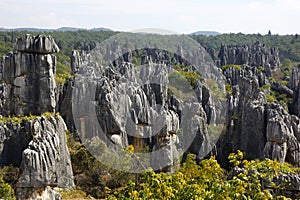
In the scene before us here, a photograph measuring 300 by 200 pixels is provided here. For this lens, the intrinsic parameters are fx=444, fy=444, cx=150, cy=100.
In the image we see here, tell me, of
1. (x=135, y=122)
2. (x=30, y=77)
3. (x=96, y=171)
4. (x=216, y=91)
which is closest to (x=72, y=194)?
(x=96, y=171)

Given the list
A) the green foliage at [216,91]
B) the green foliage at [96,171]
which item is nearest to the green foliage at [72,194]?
the green foliage at [96,171]

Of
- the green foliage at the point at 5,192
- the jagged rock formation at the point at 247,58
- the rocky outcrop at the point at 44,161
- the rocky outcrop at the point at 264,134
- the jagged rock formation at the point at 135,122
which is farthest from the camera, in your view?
the jagged rock formation at the point at 247,58

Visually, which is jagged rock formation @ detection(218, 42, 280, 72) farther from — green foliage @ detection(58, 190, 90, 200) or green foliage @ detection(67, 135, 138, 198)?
green foliage @ detection(58, 190, 90, 200)

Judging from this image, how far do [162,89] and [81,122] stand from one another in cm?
1235

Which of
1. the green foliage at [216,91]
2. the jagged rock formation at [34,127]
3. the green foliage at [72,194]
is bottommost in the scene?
the green foliage at [72,194]

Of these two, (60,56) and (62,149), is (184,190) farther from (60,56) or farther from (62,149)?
(60,56)

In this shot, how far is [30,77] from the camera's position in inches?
779

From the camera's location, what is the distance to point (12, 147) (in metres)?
17.1

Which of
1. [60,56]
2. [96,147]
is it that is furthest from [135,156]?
[60,56]

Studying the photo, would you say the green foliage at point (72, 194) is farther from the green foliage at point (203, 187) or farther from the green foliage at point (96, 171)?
the green foliage at point (203, 187)

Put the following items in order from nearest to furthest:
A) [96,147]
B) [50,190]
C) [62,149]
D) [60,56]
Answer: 1. [50,190]
2. [62,149]
3. [96,147]
4. [60,56]

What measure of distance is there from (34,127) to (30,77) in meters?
3.97

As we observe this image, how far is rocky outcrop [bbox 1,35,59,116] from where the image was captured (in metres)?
19.6

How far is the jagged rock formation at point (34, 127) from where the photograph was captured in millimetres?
14453
